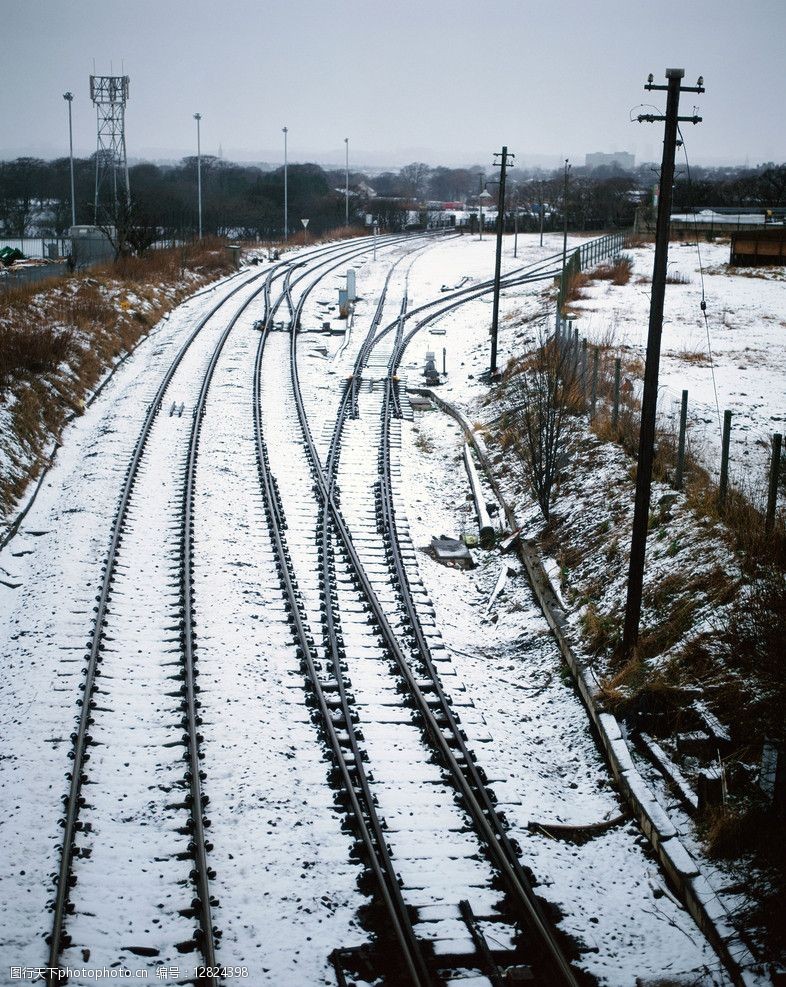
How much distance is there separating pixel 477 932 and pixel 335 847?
1.57m

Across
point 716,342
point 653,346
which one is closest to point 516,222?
point 716,342

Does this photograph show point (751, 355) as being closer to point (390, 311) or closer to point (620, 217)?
point (390, 311)

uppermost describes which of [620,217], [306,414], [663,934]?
[620,217]

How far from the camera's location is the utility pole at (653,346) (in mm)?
10211

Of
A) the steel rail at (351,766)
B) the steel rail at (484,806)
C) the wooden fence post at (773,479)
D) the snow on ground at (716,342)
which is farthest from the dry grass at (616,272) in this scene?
the wooden fence post at (773,479)

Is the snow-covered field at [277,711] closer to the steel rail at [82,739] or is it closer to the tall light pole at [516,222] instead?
the steel rail at [82,739]

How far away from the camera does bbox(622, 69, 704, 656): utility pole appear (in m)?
10.2

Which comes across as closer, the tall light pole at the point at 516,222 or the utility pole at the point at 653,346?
the utility pole at the point at 653,346

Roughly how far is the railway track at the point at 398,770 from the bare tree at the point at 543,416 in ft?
9.56

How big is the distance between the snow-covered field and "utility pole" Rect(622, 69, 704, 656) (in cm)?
154

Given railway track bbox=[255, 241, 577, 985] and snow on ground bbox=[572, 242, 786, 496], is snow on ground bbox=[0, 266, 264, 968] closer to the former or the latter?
railway track bbox=[255, 241, 577, 985]

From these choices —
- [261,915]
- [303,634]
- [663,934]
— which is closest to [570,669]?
[303,634]

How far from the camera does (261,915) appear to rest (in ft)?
25.6

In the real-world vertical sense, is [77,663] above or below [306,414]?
below
